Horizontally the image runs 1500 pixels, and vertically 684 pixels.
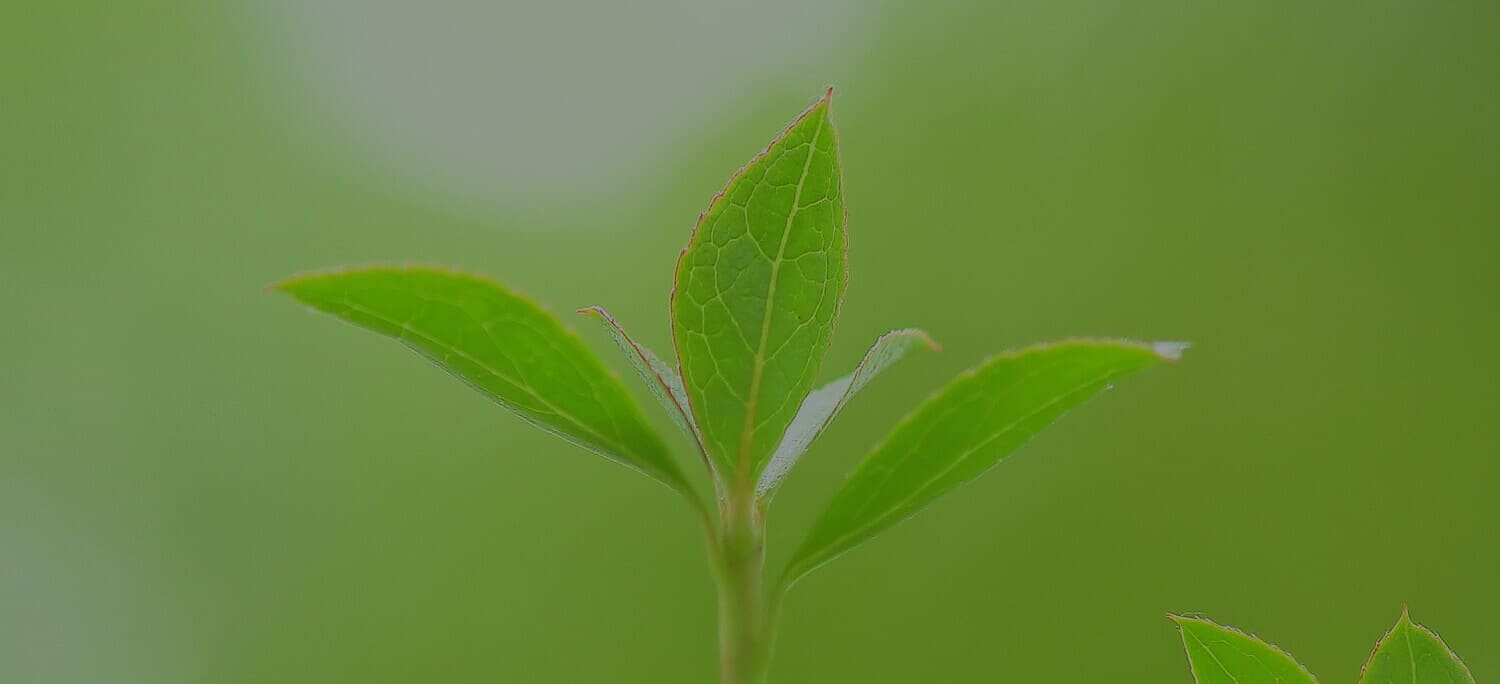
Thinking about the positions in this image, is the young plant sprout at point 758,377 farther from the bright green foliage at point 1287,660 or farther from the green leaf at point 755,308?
the bright green foliage at point 1287,660

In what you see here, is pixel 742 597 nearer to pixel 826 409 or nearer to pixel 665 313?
pixel 826 409

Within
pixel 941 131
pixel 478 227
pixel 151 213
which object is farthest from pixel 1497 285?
pixel 151 213

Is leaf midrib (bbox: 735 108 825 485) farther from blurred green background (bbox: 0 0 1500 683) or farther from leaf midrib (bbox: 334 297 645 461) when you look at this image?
blurred green background (bbox: 0 0 1500 683)

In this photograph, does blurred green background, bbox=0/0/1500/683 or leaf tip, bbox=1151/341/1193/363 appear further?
blurred green background, bbox=0/0/1500/683

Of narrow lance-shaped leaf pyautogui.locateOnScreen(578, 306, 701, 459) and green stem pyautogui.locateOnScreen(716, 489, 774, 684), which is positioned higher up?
narrow lance-shaped leaf pyautogui.locateOnScreen(578, 306, 701, 459)

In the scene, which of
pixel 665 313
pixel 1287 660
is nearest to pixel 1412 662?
pixel 1287 660

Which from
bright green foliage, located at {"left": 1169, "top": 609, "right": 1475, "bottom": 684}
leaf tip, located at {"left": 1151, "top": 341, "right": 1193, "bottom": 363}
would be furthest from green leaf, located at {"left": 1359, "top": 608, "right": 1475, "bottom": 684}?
leaf tip, located at {"left": 1151, "top": 341, "right": 1193, "bottom": 363}
